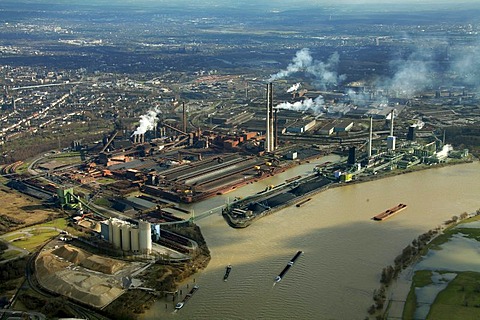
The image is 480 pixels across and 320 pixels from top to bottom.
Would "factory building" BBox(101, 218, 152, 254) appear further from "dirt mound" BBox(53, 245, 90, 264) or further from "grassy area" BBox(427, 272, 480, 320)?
"grassy area" BBox(427, 272, 480, 320)

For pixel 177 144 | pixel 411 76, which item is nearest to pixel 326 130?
pixel 177 144

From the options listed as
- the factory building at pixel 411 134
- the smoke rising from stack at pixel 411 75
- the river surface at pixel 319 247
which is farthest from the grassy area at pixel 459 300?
the smoke rising from stack at pixel 411 75

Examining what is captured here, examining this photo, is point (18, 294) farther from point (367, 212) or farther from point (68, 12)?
point (68, 12)

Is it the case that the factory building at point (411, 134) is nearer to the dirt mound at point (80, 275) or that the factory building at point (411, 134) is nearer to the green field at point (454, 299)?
the green field at point (454, 299)

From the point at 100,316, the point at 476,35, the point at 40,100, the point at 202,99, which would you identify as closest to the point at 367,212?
the point at 100,316

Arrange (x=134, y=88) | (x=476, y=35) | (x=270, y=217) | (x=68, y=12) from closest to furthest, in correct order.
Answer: (x=270, y=217), (x=134, y=88), (x=476, y=35), (x=68, y=12)

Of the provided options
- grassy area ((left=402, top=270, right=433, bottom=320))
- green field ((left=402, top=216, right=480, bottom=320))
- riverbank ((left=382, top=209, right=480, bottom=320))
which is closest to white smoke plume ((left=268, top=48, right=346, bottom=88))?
riverbank ((left=382, top=209, right=480, bottom=320))
